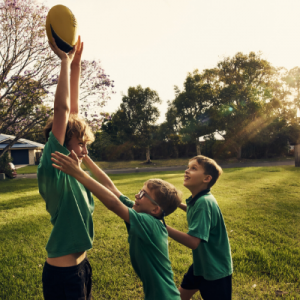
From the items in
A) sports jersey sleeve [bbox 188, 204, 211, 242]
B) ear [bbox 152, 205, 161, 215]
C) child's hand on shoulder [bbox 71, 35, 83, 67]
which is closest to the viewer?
ear [bbox 152, 205, 161, 215]

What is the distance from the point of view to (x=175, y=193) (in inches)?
74.0

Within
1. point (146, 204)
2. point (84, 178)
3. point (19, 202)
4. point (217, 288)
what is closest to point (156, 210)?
point (146, 204)

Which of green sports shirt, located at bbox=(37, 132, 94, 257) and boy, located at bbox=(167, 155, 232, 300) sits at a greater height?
green sports shirt, located at bbox=(37, 132, 94, 257)

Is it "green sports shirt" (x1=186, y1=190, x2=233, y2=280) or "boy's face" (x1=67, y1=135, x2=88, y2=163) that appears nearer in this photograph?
"boy's face" (x1=67, y1=135, x2=88, y2=163)

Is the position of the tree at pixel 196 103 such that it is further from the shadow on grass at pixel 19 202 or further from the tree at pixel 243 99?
the shadow on grass at pixel 19 202

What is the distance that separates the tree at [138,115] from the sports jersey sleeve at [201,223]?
86.9 ft

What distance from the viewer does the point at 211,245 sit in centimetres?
219

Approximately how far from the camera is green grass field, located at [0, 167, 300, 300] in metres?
3.24

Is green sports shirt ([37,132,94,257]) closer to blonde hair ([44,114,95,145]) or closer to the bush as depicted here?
blonde hair ([44,114,95,145])

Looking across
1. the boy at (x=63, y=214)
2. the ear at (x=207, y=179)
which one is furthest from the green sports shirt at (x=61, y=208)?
the ear at (x=207, y=179)

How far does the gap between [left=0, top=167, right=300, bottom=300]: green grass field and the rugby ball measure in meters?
2.96

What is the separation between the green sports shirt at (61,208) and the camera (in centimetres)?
157

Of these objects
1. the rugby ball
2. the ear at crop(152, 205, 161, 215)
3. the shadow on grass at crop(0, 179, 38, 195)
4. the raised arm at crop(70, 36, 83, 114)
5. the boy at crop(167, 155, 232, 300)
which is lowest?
the shadow on grass at crop(0, 179, 38, 195)

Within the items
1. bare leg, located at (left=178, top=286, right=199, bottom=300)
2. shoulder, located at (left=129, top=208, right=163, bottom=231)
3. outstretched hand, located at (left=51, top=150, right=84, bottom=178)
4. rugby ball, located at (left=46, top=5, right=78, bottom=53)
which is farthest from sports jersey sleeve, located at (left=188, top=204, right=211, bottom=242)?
Answer: rugby ball, located at (left=46, top=5, right=78, bottom=53)
